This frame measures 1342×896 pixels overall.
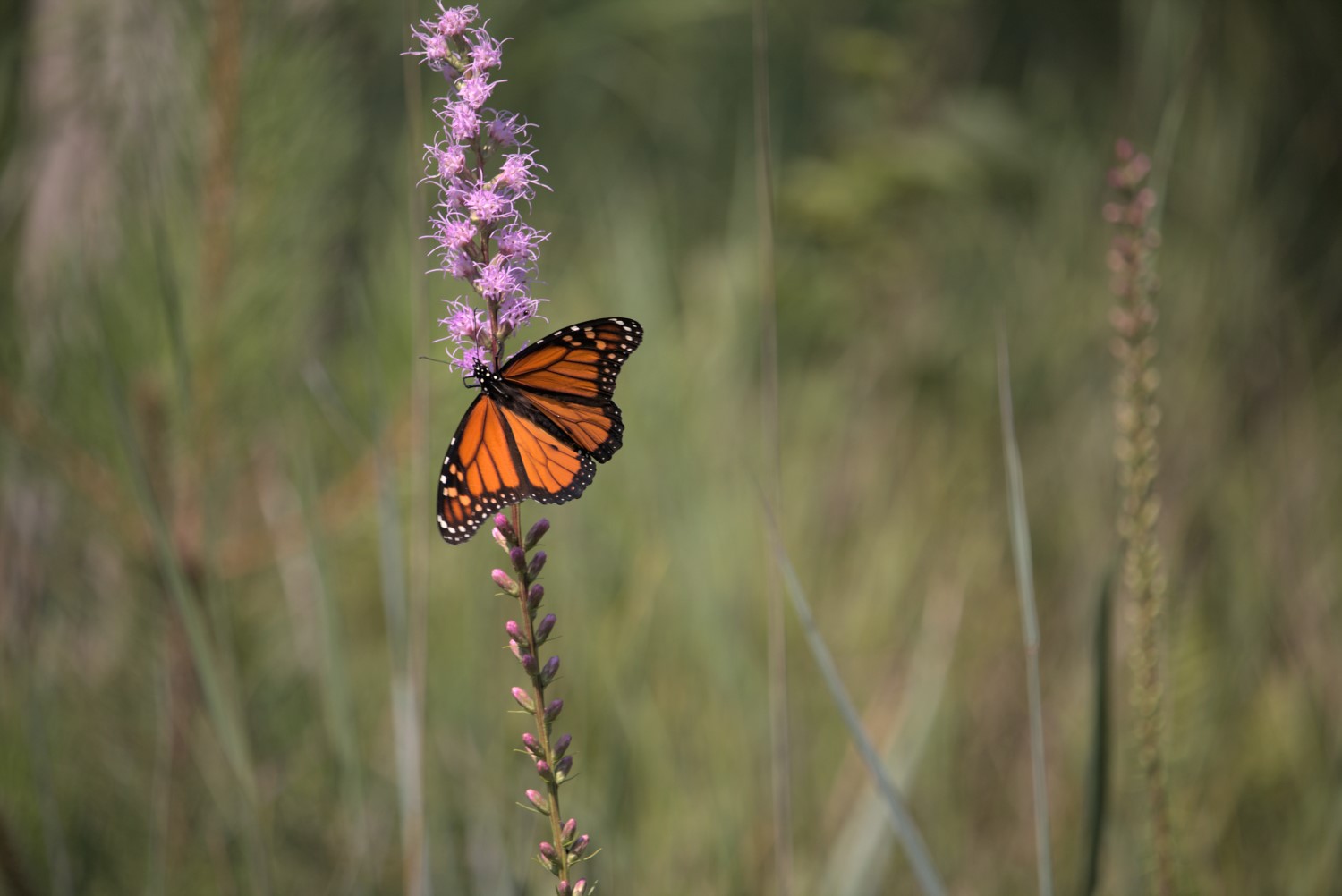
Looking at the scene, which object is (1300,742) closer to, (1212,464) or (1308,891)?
(1308,891)

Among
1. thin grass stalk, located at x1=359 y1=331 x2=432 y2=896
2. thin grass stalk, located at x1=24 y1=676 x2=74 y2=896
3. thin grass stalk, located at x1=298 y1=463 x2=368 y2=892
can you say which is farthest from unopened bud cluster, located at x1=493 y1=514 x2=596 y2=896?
thin grass stalk, located at x1=24 y1=676 x2=74 y2=896

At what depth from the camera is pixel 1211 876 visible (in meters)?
2.19

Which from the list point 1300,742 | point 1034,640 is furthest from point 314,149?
point 1300,742

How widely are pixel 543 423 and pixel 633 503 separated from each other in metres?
1.87

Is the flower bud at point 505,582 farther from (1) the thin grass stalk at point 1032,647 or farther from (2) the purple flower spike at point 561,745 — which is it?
(1) the thin grass stalk at point 1032,647

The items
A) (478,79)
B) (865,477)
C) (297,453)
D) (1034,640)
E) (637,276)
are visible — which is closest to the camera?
(478,79)

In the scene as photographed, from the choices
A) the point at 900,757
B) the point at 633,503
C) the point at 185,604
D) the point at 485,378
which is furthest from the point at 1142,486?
the point at 633,503

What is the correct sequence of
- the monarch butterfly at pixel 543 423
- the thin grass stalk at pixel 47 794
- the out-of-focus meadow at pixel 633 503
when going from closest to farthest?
the monarch butterfly at pixel 543 423, the thin grass stalk at pixel 47 794, the out-of-focus meadow at pixel 633 503

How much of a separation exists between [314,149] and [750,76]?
3620 mm

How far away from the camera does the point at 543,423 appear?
1.13 metres

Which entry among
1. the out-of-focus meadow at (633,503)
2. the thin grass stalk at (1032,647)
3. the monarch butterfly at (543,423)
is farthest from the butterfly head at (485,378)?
the thin grass stalk at (1032,647)

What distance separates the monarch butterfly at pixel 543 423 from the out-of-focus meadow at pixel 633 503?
135mm

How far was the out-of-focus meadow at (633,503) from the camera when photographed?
70.4 inches

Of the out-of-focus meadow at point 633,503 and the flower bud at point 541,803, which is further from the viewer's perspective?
the out-of-focus meadow at point 633,503
